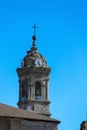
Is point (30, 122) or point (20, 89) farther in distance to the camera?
point (20, 89)

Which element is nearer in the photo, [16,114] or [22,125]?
[22,125]

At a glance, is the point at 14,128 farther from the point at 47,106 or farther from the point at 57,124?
the point at 47,106

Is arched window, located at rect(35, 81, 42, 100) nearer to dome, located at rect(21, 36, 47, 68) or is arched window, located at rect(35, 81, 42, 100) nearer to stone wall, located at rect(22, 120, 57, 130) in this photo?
dome, located at rect(21, 36, 47, 68)

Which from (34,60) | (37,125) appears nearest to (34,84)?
(34,60)

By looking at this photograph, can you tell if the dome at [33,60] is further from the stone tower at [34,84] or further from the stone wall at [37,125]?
the stone wall at [37,125]

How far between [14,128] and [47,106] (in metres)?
26.7

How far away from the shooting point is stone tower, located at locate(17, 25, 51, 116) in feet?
217

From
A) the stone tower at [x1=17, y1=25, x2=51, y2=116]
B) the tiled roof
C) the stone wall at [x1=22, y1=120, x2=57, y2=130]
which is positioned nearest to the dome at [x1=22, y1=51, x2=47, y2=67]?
the stone tower at [x1=17, y1=25, x2=51, y2=116]

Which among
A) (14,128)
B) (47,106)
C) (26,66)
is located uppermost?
(26,66)

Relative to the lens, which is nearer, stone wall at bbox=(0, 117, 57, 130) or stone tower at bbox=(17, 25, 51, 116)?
stone wall at bbox=(0, 117, 57, 130)

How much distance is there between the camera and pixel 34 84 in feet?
220

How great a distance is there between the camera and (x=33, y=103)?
6612 centimetres

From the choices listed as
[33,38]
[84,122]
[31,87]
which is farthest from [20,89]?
[84,122]

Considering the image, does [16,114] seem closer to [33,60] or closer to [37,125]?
[37,125]
